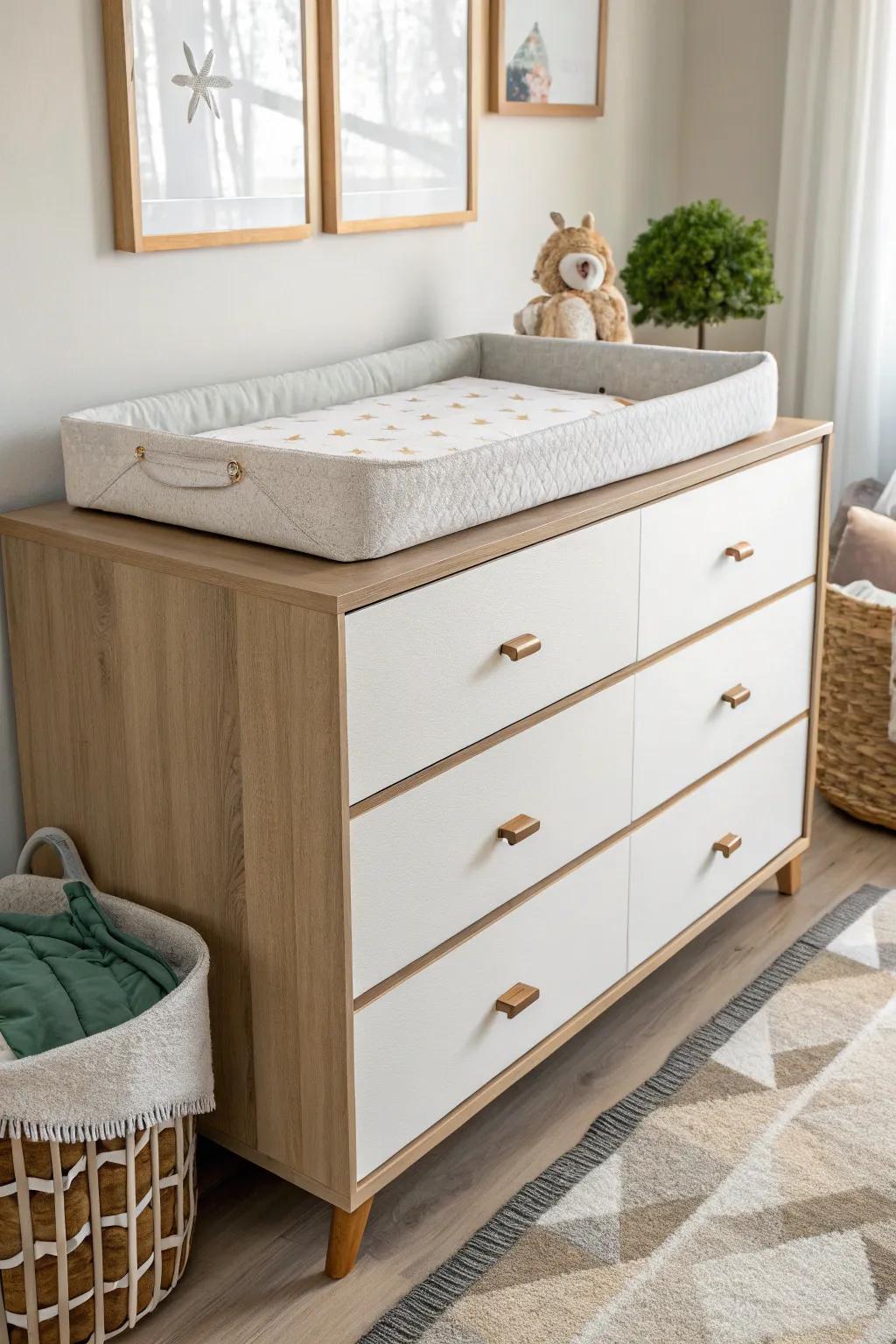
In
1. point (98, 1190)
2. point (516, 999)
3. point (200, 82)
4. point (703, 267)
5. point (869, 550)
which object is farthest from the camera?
point (869, 550)

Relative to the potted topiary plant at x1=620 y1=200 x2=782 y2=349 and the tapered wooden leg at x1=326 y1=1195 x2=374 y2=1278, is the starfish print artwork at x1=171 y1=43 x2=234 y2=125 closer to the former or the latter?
the potted topiary plant at x1=620 y1=200 x2=782 y2=349

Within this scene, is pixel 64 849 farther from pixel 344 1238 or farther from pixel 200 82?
pixel 200 82

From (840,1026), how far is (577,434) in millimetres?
1023

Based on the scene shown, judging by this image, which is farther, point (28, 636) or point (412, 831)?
point (28, 636)

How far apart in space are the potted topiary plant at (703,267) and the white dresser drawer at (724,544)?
0.55 m

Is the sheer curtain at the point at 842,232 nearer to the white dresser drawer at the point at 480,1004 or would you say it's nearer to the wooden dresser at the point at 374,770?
the wooden dresser at the point at 374,770

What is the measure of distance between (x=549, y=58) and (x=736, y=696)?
1279mm

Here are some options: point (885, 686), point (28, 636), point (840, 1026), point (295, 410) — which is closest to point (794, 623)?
point (885, 686)

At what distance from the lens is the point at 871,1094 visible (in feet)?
6.47

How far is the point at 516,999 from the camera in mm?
1802

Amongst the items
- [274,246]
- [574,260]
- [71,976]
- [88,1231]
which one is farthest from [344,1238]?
[574,260]

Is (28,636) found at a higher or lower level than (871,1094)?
higher

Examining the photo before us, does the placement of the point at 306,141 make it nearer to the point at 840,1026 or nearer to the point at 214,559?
the point at 214,559

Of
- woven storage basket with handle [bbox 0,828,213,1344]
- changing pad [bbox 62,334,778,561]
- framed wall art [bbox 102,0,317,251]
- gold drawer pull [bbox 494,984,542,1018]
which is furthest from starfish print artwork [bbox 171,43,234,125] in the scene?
gold drawer pull [bbox 494,984,542,1018]
